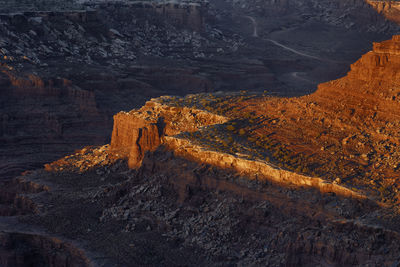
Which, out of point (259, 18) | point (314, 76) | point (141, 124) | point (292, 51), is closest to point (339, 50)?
point (292, 51)

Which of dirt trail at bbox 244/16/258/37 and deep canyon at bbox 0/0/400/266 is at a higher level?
deep canyon at bbox 0/0/400/266

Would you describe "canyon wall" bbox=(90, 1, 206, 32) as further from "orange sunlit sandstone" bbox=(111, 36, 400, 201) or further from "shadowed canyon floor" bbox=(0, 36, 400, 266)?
"orange sunlit sandstone" bbox=(111, 36, 400, 201)

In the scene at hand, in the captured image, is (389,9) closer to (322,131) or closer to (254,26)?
(254,26)

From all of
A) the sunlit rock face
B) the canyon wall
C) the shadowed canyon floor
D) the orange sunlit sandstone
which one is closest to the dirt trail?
the canyon wall

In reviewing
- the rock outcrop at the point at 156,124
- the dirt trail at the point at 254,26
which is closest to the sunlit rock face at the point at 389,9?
the dirt trail at the point at 254,26

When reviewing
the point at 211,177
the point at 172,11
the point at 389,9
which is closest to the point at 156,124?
the point at 211,177

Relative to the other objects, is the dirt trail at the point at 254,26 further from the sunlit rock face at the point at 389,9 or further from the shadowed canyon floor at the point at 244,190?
the shadowed canyon floor at the point at 244,190

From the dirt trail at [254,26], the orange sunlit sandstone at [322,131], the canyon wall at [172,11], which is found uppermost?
the orange sunlit sandstone at [322,131]

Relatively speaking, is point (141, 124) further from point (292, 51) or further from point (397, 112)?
point (292, 51)
